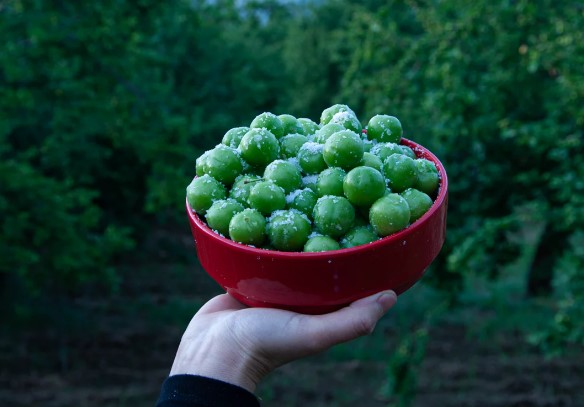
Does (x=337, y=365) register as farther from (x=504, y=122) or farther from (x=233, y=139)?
(x=233, y=139)

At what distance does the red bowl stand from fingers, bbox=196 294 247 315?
194mm

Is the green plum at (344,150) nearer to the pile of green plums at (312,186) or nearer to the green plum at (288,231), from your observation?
the pile of green plums at (312,186)

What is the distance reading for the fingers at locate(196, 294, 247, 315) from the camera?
6.92 ft

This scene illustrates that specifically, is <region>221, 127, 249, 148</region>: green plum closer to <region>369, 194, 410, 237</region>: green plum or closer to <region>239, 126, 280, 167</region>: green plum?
<region>239, 126, 280, 167</region>: green plum

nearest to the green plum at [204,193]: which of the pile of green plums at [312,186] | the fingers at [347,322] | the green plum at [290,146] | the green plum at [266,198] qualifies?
the pile of green plums at [312,186]

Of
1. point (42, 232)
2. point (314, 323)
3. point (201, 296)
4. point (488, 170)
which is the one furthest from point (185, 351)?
point (201, 296)

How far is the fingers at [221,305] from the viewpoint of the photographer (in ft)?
6.92

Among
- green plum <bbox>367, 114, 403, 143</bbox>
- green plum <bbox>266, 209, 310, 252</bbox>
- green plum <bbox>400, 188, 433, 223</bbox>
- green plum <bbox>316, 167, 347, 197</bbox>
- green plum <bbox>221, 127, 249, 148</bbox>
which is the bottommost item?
green plum <bbox>266, 209, 310, 252</bbox>

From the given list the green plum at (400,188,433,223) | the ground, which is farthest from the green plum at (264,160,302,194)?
the ground

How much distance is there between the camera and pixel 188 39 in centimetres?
1346

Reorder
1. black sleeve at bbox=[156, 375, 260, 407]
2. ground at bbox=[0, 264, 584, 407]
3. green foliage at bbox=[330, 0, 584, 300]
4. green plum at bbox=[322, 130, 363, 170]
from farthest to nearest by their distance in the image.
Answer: ground at bbox=[0, 264, 584, 407] < green foliage at bbox=[330, 0, 584, 300] < green plum at bbox=[322, 130, 363, 170] < black sleeve at bbox=[156, 375, 260, 407]

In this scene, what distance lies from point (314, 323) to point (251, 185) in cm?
47

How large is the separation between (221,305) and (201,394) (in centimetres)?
44

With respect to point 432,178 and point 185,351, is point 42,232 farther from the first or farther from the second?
point 432,178
